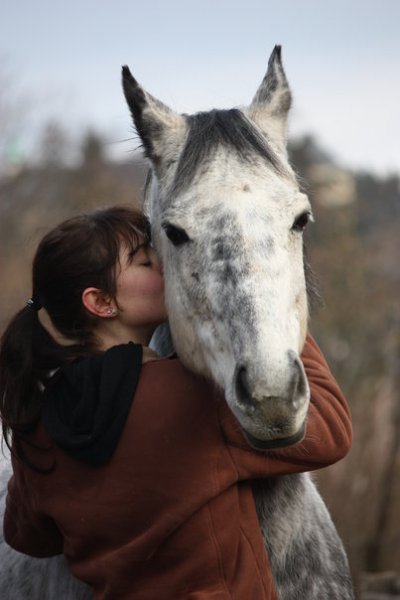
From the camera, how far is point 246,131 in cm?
317

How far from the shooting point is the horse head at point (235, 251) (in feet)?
8.26

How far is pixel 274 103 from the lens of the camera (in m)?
3.52

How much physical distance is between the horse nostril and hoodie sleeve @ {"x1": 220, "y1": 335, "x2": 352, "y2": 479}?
37 cm

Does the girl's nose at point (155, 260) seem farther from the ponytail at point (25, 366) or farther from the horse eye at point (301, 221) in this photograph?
the horse eye at point (301, 221)

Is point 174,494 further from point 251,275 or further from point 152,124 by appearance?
point 152,124

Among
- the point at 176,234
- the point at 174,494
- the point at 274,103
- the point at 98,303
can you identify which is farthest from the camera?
the point at 274,103

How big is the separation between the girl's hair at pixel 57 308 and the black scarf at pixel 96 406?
0.69ft

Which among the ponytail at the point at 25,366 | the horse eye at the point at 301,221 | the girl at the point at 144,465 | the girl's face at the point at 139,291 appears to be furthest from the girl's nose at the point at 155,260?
the horse eye at the point at 301,221

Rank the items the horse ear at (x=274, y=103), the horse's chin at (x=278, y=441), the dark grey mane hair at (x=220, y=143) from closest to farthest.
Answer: the horse's chin at (x=278, y=441) → the dark grey mane hair at (x=220, y=143) → the horse ear at (x=274, y=103)

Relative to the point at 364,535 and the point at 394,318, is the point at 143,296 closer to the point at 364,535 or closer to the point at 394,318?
the point at 364,535

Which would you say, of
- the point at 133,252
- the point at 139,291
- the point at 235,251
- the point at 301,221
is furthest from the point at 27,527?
the point at 301,221

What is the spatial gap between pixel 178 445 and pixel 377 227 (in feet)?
109

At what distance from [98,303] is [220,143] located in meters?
0.77

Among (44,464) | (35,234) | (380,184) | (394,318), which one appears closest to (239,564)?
(44,464)
